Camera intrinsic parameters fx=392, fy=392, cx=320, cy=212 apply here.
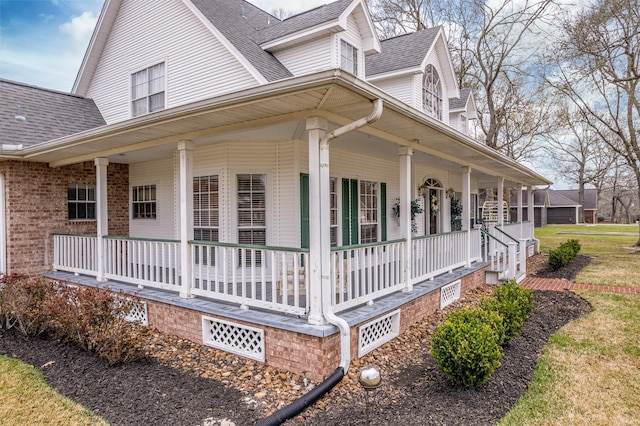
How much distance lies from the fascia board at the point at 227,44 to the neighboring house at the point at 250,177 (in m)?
0.03

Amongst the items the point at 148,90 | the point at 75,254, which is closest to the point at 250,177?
the point at 75,254

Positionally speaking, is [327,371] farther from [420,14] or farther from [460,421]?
[420,14]

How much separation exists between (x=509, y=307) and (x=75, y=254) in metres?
8.49

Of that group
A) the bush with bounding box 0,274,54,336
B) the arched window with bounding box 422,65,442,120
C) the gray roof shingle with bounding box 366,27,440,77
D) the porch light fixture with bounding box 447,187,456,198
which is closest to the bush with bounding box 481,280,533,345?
the bush with bounding box 0,274,54,336

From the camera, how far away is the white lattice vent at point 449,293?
25.3 feet

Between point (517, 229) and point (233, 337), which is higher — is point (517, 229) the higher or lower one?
the higher one

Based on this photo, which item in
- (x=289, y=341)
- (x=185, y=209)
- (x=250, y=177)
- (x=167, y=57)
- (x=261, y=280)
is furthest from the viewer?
(x=167, y=57)

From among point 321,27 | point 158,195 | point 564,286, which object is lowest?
point 564,286

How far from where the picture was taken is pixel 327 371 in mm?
4602

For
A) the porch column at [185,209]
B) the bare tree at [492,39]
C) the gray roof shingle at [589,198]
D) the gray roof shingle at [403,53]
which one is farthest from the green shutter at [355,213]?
the gray roof shingle at [589,198]

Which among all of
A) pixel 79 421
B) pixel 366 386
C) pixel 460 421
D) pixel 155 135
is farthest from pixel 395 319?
pixel 155 135

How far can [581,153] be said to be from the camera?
1575 inches

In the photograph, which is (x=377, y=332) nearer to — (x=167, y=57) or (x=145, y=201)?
(x=145, y=201)

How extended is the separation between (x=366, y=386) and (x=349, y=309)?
2.23 metres
